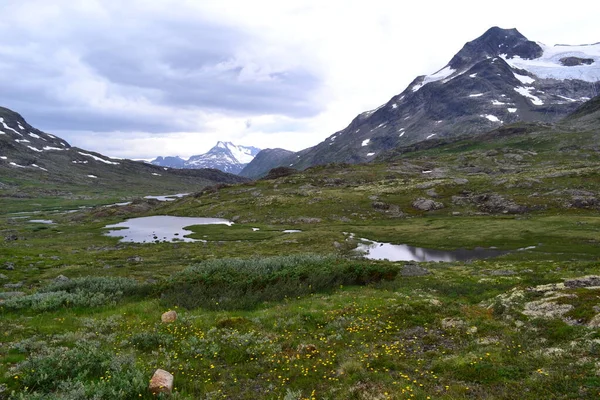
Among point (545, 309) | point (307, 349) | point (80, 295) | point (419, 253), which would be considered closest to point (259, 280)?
point (307, 349)

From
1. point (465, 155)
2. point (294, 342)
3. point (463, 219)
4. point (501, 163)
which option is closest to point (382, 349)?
point (294, 342)

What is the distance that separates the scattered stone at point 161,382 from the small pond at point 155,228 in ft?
233

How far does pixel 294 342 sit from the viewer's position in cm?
1742

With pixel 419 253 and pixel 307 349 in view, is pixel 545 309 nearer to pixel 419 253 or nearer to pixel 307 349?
pixel 307 349

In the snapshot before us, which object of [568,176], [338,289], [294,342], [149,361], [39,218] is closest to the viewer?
[149,361]

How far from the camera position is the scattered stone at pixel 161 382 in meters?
12.6

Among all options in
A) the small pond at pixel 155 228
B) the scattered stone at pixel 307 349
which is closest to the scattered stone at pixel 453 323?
the scattered stone at pixel 307 349

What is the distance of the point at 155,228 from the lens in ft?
337

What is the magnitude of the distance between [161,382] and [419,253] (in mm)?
55985

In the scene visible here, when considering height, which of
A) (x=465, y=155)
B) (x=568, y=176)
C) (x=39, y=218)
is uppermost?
(x=465, y=155)

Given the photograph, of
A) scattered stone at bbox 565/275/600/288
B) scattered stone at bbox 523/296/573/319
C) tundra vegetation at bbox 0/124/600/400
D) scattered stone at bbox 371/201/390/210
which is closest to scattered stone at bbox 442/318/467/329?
tundra vegetation at bbox 0/124/600/400

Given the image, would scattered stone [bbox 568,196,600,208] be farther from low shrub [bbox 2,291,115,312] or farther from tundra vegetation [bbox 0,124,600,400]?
low shrub [bbox 2,291,115,312]

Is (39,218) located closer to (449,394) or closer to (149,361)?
(149,361)

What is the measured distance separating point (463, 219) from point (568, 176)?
47.8 metres
